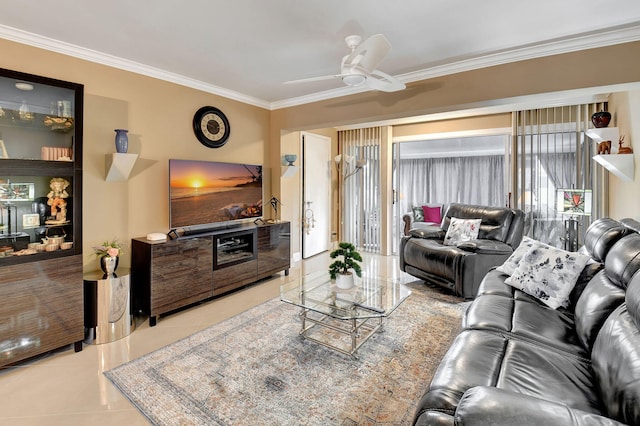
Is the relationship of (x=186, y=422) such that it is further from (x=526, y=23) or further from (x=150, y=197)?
(x=526, y=23)

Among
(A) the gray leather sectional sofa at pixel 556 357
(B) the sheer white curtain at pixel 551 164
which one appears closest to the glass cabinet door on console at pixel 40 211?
(A) the gray leather sectional sofa at pixel 556 357

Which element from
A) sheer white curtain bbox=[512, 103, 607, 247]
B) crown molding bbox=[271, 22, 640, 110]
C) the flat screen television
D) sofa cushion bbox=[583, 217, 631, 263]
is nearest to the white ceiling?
crown molding bbox=[271, 22, 640, 110]

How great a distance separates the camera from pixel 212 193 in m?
3.83

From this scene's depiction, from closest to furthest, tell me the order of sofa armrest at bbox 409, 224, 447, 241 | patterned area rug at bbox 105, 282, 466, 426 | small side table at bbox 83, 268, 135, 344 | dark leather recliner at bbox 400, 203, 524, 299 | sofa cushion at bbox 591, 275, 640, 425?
sofa cushion at bbox 591, 275, 640, 425, patterned area rug at bbox 105, 282, 466, 426, small side table at bbox 83, 268, 135, 344, dark leather recliner at bbox 400, 203, 524, 299, sofa armrest at bbox 409, 224, 447, 241

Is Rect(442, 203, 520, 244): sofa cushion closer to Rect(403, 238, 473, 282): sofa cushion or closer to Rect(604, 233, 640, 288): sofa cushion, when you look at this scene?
Rect(403, 238, 473, 282): sofa cushion

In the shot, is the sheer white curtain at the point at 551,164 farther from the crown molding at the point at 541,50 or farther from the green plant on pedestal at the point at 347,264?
the green plant on pedestal at the point at 347,264

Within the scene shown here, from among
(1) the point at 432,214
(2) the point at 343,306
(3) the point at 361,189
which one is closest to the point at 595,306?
(2) the point at 343,306

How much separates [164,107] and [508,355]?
3.77 m

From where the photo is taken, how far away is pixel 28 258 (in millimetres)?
2314

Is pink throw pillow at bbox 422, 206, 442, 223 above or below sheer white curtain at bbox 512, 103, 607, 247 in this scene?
below

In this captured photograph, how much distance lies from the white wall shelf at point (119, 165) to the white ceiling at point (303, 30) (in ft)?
2.98

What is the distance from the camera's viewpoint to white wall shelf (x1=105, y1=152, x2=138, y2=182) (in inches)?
117

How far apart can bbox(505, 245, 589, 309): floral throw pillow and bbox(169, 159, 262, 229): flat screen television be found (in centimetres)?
309

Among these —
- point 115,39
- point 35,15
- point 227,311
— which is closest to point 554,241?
point 227,311
